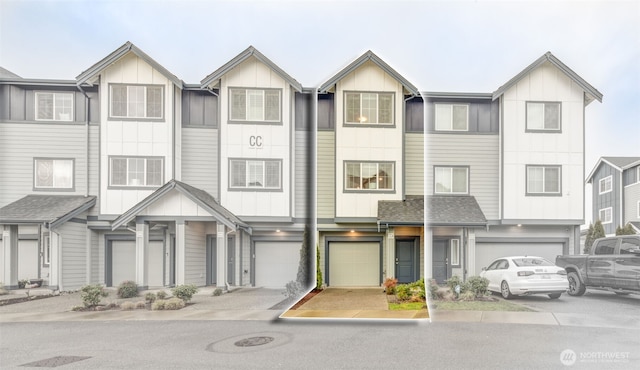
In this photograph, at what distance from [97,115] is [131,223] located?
1.76 metres

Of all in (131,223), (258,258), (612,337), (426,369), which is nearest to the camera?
(426,369)

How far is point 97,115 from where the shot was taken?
217 inches

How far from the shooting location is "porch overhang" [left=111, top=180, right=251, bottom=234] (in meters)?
5.09

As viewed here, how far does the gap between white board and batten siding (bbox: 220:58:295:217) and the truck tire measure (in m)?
3.47

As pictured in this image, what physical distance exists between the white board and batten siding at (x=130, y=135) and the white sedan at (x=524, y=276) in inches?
180

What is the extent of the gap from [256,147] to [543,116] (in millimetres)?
3600

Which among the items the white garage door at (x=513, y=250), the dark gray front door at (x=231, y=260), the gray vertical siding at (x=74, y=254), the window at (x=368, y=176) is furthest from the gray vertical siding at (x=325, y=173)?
the gray vertical siding at (x=74, y=254)

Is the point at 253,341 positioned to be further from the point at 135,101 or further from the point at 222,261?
the point at 135,101

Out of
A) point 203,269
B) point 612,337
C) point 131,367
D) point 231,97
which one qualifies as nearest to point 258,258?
point 203,269

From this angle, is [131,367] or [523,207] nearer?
[131,367]

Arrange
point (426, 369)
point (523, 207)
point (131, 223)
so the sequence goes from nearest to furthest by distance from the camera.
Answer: point (426, 369)
point (523, 207)
point (131, 223)

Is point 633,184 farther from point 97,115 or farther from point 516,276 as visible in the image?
point 97,115

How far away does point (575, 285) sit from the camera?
427 cm

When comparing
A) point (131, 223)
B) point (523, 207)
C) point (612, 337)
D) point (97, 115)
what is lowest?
point (612, 337)
